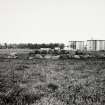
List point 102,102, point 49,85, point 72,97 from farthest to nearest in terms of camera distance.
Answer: point 49,85 < point 72,97 < point 102,102

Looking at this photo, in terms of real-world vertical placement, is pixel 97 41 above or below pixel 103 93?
above

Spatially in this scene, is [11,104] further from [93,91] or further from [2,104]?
[93,91]

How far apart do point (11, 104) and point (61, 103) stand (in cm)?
156

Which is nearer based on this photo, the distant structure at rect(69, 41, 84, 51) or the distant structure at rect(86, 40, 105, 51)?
the distant structure at rect(86, 40, 105, 51)

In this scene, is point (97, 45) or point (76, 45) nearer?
point (97, 45)

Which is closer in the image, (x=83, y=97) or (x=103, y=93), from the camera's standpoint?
(x=83, y=97)

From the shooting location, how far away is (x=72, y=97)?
4.67 m

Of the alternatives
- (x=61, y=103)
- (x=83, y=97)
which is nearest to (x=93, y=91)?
(x=83, y=97)

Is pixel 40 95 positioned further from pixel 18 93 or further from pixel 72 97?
pixel 72 97

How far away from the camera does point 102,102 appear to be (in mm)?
4293

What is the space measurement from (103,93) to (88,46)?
5254cm

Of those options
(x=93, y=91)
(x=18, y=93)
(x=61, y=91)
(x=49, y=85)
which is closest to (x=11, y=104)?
(x=18, y=93)

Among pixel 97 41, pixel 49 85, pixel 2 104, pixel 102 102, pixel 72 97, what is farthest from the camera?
pixel 97 41

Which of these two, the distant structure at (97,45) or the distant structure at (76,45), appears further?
the distant structure at (76,45)
